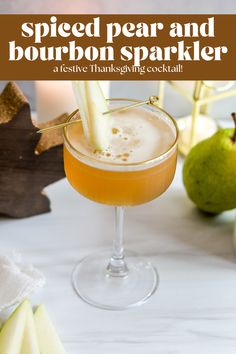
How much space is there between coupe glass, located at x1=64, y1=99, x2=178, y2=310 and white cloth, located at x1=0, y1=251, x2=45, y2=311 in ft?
0.25

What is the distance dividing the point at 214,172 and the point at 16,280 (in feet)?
1.17

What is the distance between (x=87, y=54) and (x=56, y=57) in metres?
0.05

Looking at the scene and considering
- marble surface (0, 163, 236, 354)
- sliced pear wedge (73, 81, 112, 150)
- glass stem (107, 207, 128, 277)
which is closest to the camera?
sliced pear wedge (73, 81, 112, 150)

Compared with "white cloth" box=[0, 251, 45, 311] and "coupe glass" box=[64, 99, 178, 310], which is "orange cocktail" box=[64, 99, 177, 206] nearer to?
"coupe glass" box=[64, 99, 178, 310]

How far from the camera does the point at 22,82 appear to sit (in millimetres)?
1318

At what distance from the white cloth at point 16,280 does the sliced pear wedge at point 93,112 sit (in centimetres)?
24

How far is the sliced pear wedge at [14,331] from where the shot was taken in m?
0.84

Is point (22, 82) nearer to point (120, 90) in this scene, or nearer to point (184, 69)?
point (120, 90)

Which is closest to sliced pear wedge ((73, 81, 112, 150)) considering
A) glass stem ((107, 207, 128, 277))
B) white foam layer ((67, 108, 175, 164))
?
white foam layer ((67, 108, 175, 164))

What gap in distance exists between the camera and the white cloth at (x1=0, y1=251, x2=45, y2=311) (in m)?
0.94

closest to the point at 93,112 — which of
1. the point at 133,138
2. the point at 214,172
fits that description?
the point at 133,138

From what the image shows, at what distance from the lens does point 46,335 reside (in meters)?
0.90

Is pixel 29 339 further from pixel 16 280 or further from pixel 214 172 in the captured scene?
pixel 214 172

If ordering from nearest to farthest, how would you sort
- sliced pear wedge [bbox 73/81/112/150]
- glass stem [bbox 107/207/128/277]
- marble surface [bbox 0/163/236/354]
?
sliced pear wedge [bbox 73/81/112/150] → marble surface [bbox 0/163/236/354] → glass stem [bbox 107/207/128/277]
